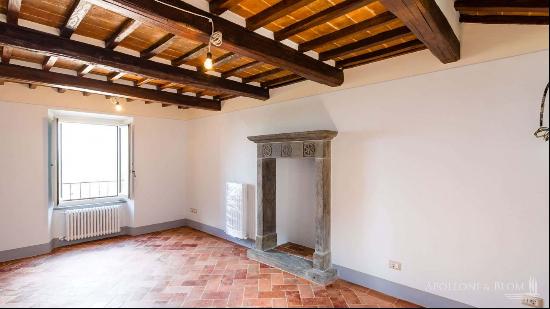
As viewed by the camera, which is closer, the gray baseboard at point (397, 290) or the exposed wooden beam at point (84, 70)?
the gray baseboard at point (397, 290)

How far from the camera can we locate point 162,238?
16.1ft

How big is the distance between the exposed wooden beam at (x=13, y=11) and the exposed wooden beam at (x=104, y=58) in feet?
0.21

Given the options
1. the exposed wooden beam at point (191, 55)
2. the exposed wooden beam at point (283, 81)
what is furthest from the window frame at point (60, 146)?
the exposed wooden beam at point (283, 81)

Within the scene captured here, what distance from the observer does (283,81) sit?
12.6 ft

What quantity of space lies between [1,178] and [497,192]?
232 inches

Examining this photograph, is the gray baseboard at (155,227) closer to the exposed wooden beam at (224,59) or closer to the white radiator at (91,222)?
the white radiator at (91,222)

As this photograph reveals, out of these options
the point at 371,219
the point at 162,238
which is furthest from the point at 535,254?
the point at 162,238

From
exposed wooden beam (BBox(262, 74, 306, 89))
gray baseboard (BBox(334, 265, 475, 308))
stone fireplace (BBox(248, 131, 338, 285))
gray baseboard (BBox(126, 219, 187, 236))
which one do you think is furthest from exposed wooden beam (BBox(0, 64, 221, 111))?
gray baseboard (BBox(334, 265, 475, 308))

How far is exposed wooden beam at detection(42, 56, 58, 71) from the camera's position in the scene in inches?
114

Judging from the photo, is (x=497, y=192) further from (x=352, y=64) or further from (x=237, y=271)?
(x=237, y=271)

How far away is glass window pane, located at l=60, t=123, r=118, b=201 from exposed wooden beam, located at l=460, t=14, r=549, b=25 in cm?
567

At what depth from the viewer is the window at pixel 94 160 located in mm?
4801

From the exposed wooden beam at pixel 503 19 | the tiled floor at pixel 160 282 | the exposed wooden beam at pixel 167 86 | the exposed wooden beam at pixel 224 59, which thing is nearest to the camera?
the exposed wooden beam at pixel 503 19

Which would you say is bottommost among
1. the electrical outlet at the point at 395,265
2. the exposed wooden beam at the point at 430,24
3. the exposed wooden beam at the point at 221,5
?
the electrical outlet at the point at 395,265
